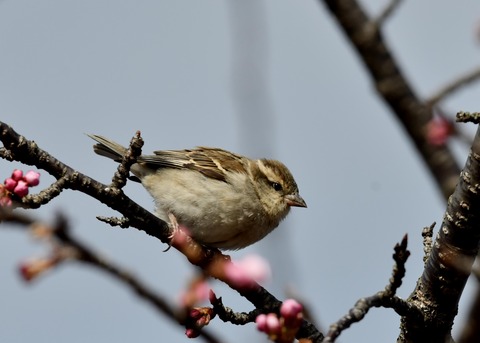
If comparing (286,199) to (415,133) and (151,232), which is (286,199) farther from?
(151,232)

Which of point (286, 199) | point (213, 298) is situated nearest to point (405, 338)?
point (213, 298)

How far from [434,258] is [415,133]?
203 cm

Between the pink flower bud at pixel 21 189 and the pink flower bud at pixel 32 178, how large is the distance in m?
0.02

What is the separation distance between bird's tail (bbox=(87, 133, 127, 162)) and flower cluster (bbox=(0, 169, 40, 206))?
133 inches

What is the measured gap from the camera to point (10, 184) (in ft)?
10.3

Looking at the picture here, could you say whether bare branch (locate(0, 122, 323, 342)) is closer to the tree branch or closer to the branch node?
the branch node

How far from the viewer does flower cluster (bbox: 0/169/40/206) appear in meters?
3.13

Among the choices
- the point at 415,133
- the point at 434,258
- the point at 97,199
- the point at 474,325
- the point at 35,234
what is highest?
the point at 415,133

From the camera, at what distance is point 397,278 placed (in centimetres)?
299

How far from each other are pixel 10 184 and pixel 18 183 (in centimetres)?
3

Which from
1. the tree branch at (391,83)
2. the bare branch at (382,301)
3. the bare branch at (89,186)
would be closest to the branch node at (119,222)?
the bare branch at (89,186)

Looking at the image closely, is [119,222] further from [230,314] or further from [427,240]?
[427,240]

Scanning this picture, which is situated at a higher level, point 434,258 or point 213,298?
point 434,258

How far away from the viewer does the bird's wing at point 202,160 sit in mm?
6980
